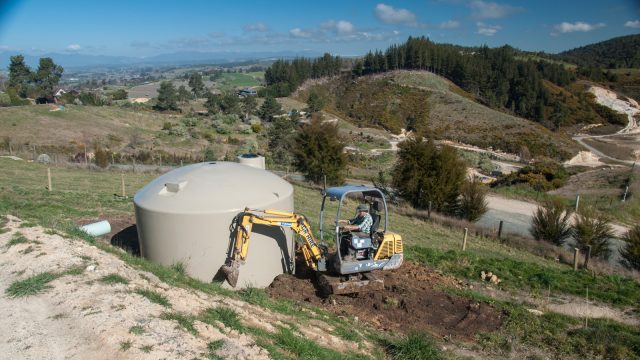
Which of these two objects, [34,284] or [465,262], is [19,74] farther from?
[34,284]

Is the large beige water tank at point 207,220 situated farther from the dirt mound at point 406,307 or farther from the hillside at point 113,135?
the hillside at point 113,135

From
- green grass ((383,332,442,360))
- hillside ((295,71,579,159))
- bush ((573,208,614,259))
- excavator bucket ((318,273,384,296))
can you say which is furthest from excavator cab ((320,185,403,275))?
hillside ((295,71,579,159))

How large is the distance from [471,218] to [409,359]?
61.5 ft

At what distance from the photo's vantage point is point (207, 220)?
31.9 feet

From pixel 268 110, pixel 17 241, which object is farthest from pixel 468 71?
pixel 17 241

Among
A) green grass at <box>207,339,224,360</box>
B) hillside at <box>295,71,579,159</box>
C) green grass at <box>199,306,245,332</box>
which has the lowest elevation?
hillside at <box>295,71,579,159</box>

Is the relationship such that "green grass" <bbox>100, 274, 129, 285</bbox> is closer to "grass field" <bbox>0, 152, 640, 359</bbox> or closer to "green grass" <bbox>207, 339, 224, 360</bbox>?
"grass field" <bbox>0, 152, 640, 359</bbox>

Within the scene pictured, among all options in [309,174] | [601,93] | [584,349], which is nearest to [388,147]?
[309,174]

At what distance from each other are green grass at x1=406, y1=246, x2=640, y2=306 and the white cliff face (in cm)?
10224

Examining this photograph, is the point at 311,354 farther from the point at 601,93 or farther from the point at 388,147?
the point at 601,93

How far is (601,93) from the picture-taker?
114 meters

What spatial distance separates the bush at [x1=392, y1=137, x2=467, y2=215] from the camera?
82.8ft

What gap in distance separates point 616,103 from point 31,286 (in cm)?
12759

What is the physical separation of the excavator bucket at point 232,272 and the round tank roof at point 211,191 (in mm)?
1148
